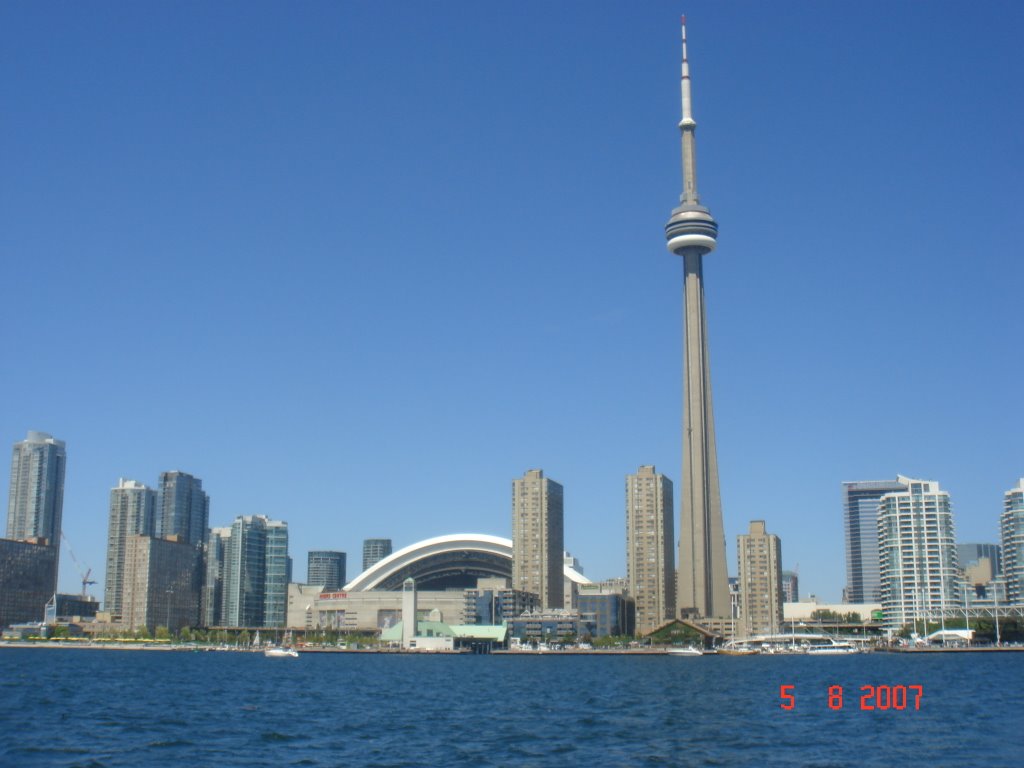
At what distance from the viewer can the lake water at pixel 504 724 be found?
5150 cm

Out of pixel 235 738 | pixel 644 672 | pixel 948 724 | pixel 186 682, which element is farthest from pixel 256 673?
pixel 948 724

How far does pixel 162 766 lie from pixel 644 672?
9179 cm

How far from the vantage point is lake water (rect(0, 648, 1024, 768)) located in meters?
51.5

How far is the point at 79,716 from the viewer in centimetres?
6950

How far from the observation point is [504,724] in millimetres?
65562
